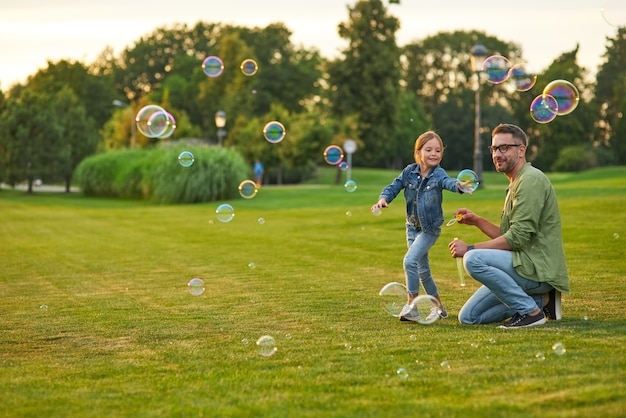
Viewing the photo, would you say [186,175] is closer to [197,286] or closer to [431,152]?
[197,286]

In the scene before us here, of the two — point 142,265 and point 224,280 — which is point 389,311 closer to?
point 224,280

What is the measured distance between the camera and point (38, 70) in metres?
96.1

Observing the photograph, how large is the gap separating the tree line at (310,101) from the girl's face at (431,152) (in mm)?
46671

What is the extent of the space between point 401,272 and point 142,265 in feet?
16.1

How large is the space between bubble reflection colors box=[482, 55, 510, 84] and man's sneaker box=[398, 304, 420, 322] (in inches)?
251

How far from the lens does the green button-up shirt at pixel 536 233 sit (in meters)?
7.11

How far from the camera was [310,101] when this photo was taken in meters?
88.8

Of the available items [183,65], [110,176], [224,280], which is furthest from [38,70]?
[224,280]

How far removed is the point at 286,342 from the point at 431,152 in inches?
91.3

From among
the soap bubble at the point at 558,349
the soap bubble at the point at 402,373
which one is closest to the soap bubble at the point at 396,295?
the soap bubble at the point at 558,349

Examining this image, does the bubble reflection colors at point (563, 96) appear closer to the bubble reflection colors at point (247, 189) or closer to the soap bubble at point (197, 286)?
the soap bubble at point (197, 286)

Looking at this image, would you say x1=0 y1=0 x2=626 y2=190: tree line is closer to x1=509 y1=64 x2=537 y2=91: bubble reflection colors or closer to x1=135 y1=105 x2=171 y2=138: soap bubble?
x1=135 y1=105 x2=171 y2=138: soap bubble

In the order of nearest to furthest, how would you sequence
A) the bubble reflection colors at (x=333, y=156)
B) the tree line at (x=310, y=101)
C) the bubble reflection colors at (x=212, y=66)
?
1. the bubble reflection colors at (x=333, y=156)
2. the bubble reflection colors at (x=212, y=66)
3. the tree line at (x=310, y=101)

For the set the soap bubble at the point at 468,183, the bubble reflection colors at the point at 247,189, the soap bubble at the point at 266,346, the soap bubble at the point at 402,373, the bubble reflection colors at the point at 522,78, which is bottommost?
the soap bubble at the point at 266,346
